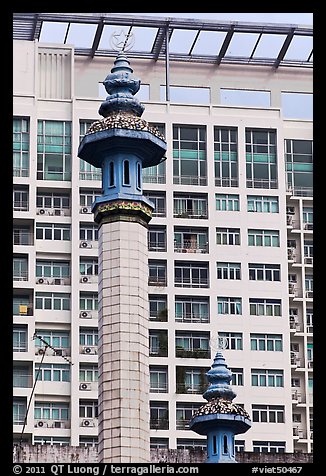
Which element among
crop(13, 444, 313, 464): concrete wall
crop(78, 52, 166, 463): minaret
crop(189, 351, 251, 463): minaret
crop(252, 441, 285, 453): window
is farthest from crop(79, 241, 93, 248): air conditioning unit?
crop(78, 52, 166, 463): minaret

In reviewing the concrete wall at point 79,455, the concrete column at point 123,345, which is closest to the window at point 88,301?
the concrete wall at point 79,455

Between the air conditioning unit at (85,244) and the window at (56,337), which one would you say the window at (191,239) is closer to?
the air conditioning unit at (85,244)

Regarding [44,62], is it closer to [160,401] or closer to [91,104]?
[91,104]

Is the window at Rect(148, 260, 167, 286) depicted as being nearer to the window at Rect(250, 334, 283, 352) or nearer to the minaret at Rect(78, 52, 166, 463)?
the window at Rect(250, 334, 283, 352)

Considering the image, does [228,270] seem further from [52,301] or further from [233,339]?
[52,301]

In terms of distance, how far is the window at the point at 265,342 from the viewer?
5469 cm

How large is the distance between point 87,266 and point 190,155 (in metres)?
5.55

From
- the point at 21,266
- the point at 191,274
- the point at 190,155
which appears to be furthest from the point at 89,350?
the point at 190,155

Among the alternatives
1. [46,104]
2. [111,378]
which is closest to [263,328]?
[46,104]

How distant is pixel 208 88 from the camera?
57.9 metres

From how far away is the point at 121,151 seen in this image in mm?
27672

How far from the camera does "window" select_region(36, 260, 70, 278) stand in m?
54.3

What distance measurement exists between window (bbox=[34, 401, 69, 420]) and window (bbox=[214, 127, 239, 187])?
972cm
